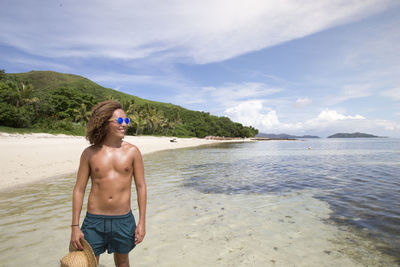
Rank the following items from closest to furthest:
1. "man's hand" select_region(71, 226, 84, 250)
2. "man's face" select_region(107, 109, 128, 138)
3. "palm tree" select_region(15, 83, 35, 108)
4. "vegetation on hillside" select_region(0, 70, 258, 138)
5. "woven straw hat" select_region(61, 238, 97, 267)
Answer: "woven straw hat" select_region(61, 238, 97, 267) < "man's hand" select_region(71, 226, 84, 250) < "man's face" select_region(107, 109, 128, 138) < "vegetation on hillside" select_region(0, 70, 258, 138) < "palm tree" select_region(15, 83, 35, 108)

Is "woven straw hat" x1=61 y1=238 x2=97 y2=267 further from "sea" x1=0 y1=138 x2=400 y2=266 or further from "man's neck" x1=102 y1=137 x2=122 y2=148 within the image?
"sea" x1=0 y1=138 x2=400 y2=266

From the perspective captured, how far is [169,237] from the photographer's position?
5016 millimetres

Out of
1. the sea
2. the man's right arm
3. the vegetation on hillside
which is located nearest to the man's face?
the man's right arm

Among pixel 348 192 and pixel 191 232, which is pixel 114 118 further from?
pixel 348 192

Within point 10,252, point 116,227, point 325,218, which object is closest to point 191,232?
point 116,227

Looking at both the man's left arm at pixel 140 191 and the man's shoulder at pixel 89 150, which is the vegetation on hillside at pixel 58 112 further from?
the man's left arm at pixel 140 191

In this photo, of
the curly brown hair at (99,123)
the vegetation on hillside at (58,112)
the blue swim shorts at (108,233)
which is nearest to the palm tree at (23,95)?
the vegetation on hillside at (58,112)

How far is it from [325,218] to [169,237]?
4.39 meters

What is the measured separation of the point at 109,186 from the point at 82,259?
76 centimetres

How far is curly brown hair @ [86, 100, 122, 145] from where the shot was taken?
2.64m

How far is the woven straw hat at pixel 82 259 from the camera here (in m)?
2.34

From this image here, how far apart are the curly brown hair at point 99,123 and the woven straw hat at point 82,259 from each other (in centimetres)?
112

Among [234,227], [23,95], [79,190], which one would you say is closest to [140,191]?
[79,190]

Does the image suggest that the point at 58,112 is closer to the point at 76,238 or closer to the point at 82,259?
the point at 76,238
